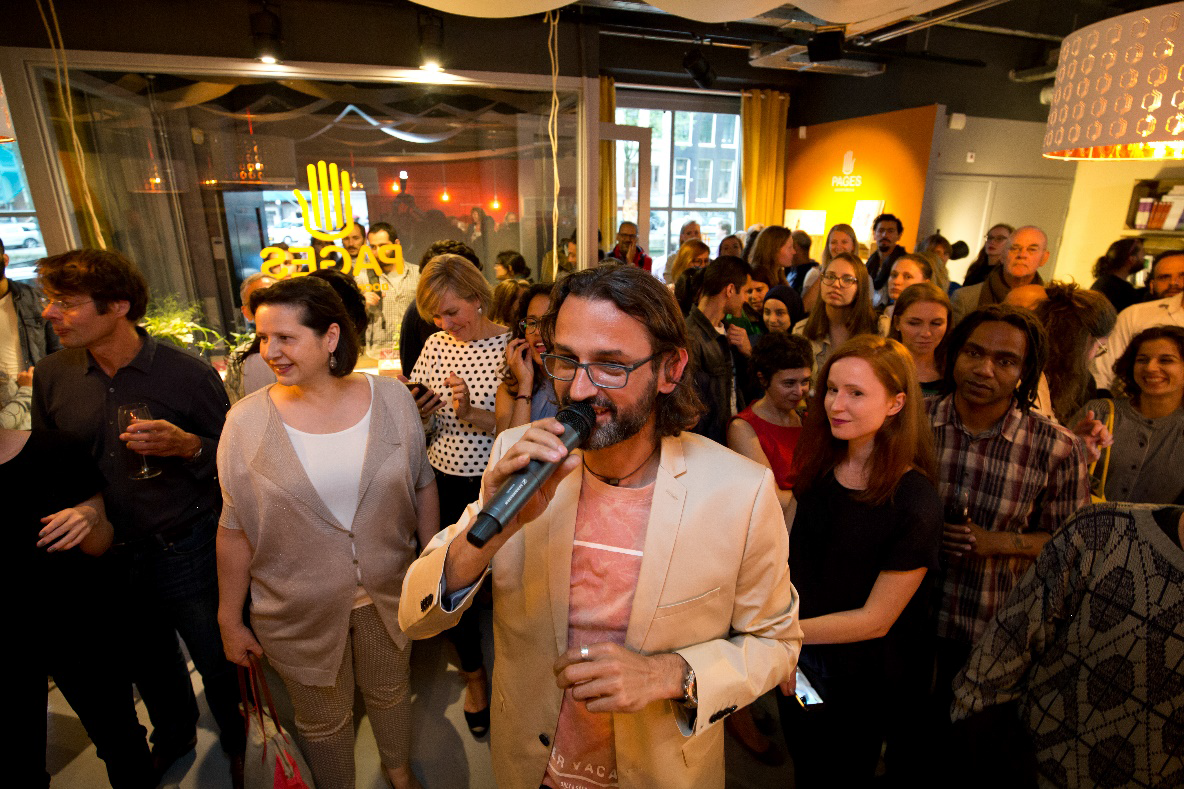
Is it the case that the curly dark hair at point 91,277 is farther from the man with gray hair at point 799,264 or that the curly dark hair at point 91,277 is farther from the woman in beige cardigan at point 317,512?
the man with gray hair at point 799,264

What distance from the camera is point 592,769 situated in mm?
1312

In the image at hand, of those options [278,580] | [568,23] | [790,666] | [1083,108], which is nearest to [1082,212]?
[568,23]

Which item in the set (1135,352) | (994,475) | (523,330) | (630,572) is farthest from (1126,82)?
(523,330)

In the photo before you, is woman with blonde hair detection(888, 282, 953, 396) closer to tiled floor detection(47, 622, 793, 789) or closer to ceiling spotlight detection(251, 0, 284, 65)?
tiled floor detection(47, 622, 793, 789)

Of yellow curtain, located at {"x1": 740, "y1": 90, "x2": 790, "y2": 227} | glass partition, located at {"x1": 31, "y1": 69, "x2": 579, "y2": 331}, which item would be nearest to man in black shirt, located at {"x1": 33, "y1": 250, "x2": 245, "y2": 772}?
glass partition, located at {"x1": 31, "y1": 69, "x2": 579, "y2": 331}

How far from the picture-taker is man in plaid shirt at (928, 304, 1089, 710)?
1.82m

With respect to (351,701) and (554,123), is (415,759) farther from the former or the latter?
(554,123)

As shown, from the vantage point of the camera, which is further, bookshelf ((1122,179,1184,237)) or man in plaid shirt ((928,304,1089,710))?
bookshelf ((1122,179,1184,237))

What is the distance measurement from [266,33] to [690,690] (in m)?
4.38

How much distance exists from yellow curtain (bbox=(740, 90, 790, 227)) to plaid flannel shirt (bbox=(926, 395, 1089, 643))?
8.66m

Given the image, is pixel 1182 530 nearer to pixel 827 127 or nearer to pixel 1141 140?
pixel 1141 140

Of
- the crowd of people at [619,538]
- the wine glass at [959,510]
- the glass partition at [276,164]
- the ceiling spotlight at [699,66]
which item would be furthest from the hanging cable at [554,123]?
the wine glass at [959,510]

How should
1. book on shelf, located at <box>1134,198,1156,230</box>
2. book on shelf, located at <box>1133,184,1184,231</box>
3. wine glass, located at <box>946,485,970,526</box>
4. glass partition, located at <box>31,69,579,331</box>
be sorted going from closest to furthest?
wine glass, located at <box>946,485,970,526</box> → glass partition, located at <box>31,69,579,331</box> → book on shelf, located at <box>1133,184,1184,231</box> → book on shelf, located at <box>1134,198,1156,230</box>

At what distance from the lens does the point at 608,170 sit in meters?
8.58
